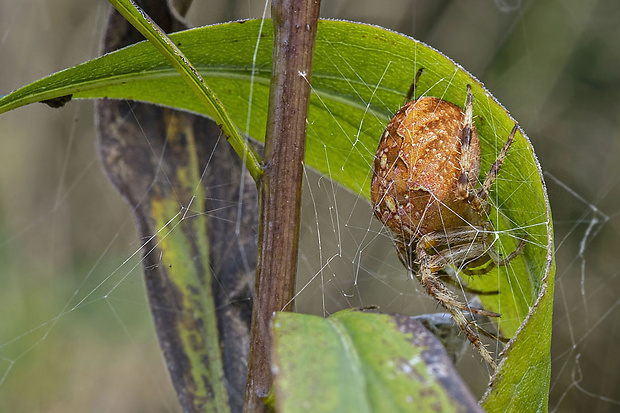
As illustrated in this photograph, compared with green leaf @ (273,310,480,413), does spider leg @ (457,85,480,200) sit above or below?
above

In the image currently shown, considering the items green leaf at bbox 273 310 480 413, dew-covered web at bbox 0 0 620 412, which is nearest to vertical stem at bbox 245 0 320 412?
green leaf at bbox 273 310 480 413

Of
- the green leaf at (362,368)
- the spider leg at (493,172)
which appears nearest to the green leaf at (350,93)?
the spider leg at (493,172)

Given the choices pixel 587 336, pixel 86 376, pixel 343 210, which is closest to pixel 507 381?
pixel 343 210

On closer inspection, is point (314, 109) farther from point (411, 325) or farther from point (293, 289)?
point (411, 325)

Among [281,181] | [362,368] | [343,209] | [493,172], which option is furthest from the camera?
[343,209]

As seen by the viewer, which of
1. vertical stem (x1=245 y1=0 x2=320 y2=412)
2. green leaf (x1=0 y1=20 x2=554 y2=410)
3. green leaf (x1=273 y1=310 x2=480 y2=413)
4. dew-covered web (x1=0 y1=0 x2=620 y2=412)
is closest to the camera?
green leaf (x1=273 y1=310 x2=480 y2=413)

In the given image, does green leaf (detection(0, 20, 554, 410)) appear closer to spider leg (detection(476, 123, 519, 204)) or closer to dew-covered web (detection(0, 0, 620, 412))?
spider leg (detection(476, 123, 519, 204))

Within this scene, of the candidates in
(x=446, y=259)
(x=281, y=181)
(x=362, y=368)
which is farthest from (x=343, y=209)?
(x=362, y=368)

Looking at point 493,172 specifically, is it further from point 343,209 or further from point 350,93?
point 343,209

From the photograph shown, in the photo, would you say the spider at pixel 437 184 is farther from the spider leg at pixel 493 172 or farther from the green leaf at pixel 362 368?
the green leaf at pixel 362 368
